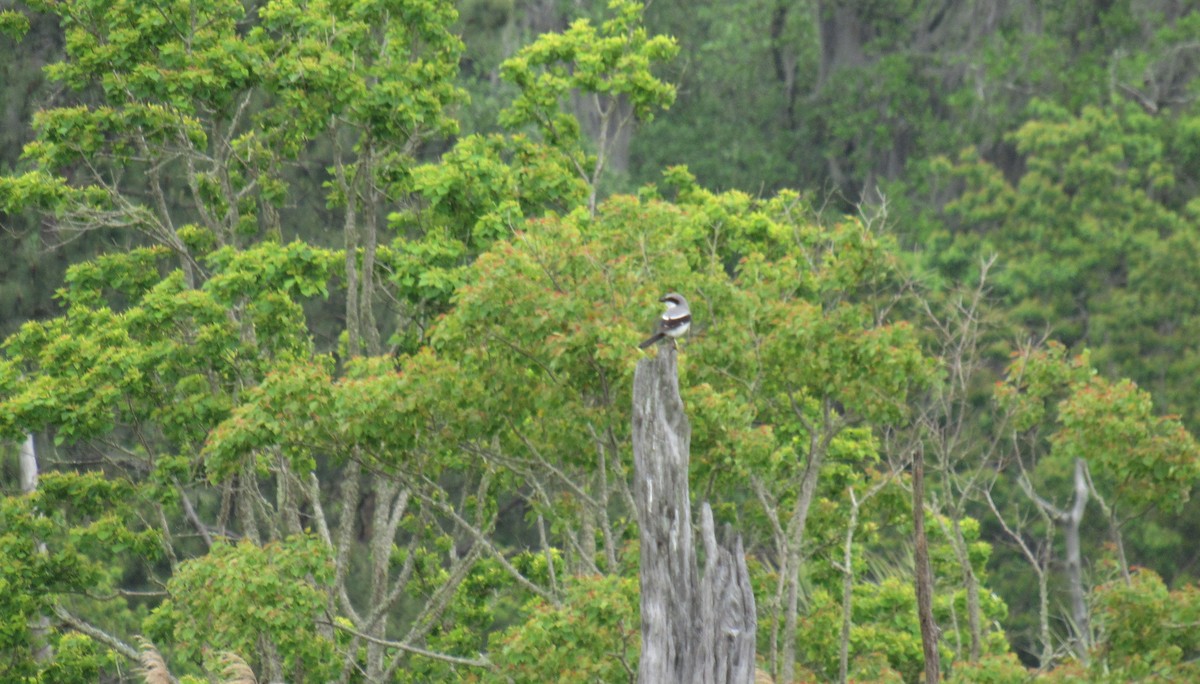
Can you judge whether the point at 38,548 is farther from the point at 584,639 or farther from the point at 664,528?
the point at 664,528

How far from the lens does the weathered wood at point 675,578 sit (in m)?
8.88

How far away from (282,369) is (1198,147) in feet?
79.3

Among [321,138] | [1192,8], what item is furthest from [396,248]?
[1192,8]

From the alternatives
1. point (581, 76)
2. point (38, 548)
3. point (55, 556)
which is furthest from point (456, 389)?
point (38, 548)

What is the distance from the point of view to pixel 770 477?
49.2 ft

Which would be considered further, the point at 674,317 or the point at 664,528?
the point at 674,317

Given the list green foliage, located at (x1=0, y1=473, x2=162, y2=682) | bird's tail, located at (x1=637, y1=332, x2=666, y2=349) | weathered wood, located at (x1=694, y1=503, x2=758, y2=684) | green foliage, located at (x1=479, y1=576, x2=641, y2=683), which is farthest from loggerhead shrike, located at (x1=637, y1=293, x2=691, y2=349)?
green foliage, located at (x1=0, y1=473, x2=162, y2=682)

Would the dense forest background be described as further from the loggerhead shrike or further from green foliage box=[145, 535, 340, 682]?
the loggerhead shrike

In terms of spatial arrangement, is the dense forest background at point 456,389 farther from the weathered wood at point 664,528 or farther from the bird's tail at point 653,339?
the weathered wood at point 664,528

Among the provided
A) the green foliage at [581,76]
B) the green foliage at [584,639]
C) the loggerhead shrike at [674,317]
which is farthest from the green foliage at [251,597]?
the green foliage at [581,76]

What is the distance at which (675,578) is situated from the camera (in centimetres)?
902

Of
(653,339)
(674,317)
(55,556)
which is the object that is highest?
(674,317)

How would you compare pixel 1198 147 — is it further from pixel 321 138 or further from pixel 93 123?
pixel 93 123

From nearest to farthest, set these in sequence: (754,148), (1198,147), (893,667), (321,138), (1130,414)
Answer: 1. (1130,414)
2. (893,667)
3. (321,138)
4. (1198,147)
5. (754,148)
